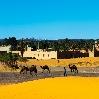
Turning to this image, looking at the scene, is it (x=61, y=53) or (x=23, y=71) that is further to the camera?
(x=61, y=53)

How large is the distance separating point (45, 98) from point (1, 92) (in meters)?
4.24

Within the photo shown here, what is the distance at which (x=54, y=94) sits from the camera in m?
22.5

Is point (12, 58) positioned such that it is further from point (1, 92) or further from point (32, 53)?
point (1, 92)

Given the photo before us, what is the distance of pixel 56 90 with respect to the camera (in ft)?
77.4

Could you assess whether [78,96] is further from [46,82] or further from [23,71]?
[23,71]

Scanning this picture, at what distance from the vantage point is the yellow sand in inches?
863

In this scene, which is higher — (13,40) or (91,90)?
(13,40)

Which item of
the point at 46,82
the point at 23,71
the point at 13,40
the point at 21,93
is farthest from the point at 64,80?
the point at 13,40

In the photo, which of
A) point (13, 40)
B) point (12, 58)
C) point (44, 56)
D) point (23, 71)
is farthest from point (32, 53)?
point (13, 40)

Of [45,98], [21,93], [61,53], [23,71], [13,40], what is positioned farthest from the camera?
[13,40]

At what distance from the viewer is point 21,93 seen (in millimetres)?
23656

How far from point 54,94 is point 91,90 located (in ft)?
7.26

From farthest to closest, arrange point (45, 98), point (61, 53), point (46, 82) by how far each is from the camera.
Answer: point (61, 53) < point (46, 82) < point (45, 98)

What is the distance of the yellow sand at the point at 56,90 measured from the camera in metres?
21.9
